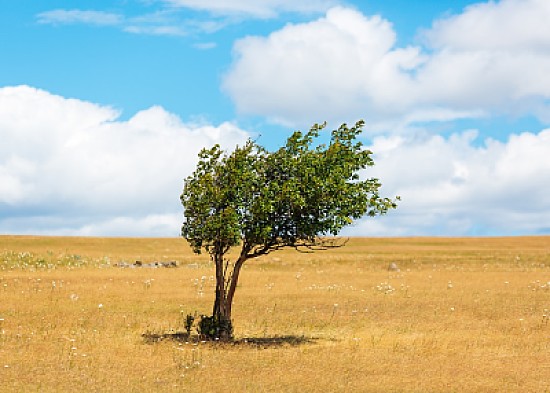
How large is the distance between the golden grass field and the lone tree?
4390 mm

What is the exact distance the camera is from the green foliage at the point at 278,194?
29969 mm

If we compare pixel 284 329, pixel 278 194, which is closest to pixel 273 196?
pixel 278 194

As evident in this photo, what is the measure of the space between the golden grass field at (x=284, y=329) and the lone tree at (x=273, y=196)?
4.39 metres

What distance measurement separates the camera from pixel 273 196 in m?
30.0

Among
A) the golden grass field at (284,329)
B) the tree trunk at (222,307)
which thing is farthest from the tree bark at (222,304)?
the golden grass field at (284,329)

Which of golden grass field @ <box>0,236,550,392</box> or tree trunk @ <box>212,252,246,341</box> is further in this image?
tree trunk @ <box>212,252,246,341</box>

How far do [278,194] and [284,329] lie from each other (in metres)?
8.50

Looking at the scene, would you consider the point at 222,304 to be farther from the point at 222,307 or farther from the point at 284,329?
the point at 284,329

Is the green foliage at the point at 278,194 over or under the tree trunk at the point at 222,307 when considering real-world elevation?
over

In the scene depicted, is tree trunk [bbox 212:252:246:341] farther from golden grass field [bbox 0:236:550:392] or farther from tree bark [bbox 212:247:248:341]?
golden grass field [bbox 0:236:550:392]

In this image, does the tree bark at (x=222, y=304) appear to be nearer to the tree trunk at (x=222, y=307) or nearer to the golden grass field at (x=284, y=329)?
the tree trunk at (x=222, y=307)

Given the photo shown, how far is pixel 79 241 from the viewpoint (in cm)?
10675

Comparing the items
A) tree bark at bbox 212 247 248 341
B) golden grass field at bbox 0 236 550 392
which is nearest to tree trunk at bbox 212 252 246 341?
tree bark at bbox 212 247 248 341

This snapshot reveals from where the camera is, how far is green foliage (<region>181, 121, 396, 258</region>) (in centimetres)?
2997
